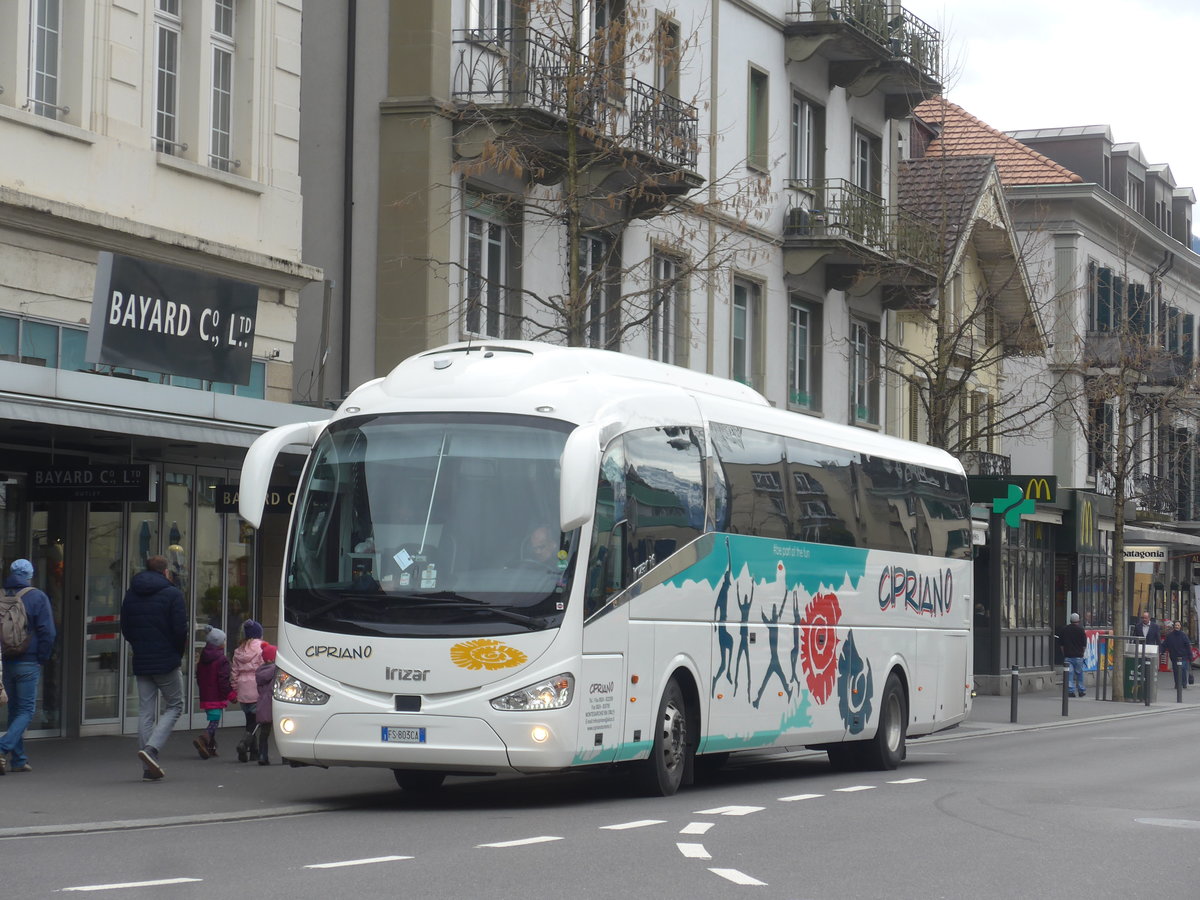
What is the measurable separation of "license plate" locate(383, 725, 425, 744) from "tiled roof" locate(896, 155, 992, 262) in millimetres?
24194

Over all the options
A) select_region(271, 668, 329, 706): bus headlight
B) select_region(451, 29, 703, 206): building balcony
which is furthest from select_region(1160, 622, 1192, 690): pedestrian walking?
select_region(271, 668, 329, 706): bus headlight

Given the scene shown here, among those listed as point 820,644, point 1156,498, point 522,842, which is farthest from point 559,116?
point 1156,498

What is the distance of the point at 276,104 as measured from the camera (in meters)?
22.5

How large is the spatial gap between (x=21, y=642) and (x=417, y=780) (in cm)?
339

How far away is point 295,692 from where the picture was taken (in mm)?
13891

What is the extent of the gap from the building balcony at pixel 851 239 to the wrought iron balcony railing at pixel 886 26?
102 inches

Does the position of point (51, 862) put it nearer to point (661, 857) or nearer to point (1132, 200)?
point (661, 857)

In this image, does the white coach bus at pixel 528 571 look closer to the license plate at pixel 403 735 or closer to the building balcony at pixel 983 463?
the license plate at pixel 403 735

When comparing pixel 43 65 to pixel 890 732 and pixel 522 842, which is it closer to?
pixel 890 732

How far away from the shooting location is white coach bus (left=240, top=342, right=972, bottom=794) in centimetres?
1346

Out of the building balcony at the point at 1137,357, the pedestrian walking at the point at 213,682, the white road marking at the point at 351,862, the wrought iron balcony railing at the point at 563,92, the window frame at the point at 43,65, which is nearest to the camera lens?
the white road marking at the point at 351,862

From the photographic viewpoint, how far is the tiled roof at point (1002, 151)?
52.8 m

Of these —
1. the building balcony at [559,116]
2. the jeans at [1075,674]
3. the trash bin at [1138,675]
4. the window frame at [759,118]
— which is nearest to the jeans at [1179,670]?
the trash bin at [1138,675]

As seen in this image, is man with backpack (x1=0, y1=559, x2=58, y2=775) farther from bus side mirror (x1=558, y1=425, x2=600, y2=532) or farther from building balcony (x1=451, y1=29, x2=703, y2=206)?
building balcony (x1=451, y1=29, x2=703, y2=206)
